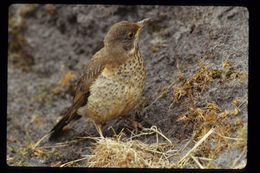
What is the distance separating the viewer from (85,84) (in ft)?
11.2

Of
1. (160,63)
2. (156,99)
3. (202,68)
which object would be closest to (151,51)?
(160,63)

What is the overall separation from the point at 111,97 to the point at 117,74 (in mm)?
185

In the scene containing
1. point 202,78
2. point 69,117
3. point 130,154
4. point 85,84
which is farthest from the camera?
point 69,117

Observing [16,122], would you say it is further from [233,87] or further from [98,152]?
[233,87]

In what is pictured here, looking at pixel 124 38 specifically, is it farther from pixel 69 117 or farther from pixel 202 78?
pixel 69 117

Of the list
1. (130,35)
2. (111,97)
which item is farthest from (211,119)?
(130,35)

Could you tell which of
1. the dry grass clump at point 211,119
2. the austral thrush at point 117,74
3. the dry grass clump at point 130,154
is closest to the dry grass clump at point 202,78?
the dry grass clump at point 211,119

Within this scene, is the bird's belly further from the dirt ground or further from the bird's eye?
the bird's eye

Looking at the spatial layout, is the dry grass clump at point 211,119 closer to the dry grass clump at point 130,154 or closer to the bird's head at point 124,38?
the dry grass clump at point 130,154

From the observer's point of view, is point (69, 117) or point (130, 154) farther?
point (69, 117)

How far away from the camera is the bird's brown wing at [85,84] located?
3295 millimetres

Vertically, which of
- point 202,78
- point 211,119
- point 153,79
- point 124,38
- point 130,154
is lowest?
point 130,154

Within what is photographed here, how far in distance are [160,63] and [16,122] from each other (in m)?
1.59

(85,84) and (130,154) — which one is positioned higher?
(85,84)
